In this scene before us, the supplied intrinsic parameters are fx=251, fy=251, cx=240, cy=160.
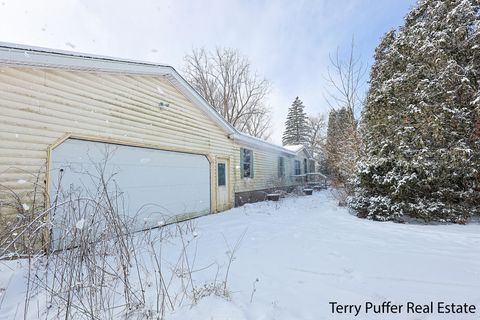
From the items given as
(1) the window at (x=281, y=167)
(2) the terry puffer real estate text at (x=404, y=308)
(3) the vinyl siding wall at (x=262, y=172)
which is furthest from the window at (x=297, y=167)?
(2) the terry puffer real estate text at (x=404, y=308)

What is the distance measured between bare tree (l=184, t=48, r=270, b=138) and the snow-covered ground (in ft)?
68.0

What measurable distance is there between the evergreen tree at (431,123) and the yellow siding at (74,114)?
5.87 meters

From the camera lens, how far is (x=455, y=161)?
6.07 metres

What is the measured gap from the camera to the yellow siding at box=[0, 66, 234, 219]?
3902 mm

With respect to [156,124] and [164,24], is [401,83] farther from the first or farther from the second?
[164,24]

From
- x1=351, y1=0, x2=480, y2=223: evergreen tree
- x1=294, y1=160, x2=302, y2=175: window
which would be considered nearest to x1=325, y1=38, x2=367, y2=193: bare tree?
x1=351, y1=0, x2=480, y2=223: evergreen tree

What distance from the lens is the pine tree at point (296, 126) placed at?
37344 millimetres

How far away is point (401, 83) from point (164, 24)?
8576 mm

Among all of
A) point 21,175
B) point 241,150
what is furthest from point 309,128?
point 21,175

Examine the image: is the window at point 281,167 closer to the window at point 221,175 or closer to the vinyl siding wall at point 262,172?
the vinyl siding wall at point 262,172

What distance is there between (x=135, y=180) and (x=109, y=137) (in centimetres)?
116

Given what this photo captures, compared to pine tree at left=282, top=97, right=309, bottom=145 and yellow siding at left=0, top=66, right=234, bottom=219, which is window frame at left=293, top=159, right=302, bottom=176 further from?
pine tree at left=282, top=97, right=309, bottom=145

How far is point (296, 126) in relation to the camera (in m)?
37.8

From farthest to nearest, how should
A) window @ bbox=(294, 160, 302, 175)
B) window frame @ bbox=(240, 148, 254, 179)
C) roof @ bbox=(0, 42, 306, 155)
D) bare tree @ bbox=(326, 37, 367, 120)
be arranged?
1. window @ bbox=(294, 160, 302, 175)
2. window frame @ bbox=(240, 148, 254, 179)
3. bare tree @ bbox=(326, 37, 367, 120)
4. roof @ bbox=(0, 42, 306, 155)
